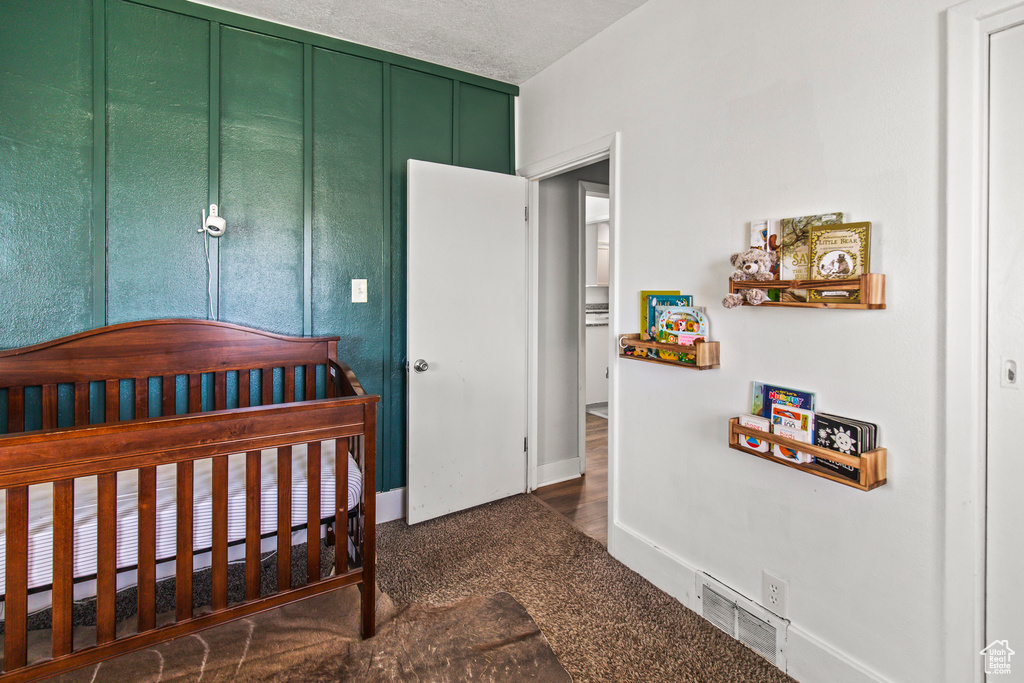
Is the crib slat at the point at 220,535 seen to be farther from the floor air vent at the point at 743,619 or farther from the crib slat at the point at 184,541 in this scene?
the floor air vent at the point at 743,619

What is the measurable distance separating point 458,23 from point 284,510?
2.09 meters

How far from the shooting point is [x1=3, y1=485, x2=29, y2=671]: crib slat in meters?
1.20

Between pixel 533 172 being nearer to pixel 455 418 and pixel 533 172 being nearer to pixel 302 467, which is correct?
pixel 455 418

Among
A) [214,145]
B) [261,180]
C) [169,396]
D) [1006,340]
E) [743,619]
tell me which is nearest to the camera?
[1006,340]

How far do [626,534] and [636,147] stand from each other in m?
1.64

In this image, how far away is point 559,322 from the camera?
3.19 meters

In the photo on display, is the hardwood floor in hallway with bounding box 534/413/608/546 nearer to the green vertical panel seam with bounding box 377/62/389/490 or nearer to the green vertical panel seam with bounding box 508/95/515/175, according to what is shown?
the green vertical panel seam with bounding box 377/62/389/490

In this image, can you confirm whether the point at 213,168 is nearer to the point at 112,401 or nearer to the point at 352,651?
the point at 112,401

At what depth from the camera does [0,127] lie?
1.86 m

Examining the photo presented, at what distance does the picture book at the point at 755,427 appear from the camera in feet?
5.23

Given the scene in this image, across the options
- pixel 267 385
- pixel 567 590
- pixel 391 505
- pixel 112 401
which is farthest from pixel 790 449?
pixel 112 401

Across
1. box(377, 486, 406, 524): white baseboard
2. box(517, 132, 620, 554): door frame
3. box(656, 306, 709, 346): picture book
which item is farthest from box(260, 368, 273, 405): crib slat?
box(656, 306, 709, 346): picture book

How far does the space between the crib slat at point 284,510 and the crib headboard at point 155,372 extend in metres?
0.31

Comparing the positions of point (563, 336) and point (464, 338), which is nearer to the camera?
point (464, 338)
